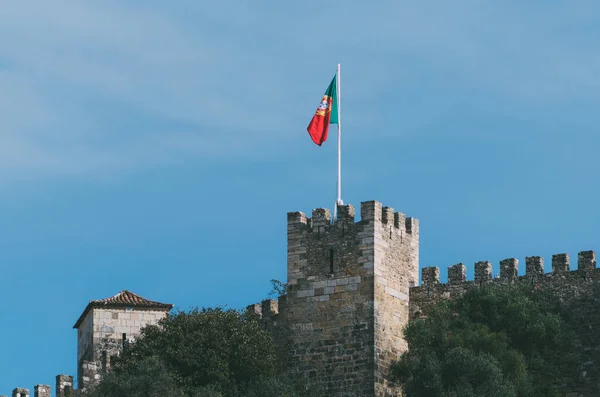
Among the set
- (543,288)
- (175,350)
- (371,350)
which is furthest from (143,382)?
(543,288)

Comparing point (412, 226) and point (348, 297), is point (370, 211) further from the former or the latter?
point (348, 297)

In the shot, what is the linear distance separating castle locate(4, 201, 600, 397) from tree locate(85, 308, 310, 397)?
135 centimetres

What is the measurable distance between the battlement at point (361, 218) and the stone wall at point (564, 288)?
2.32m

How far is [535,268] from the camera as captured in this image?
223ft

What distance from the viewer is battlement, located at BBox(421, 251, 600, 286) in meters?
67.1

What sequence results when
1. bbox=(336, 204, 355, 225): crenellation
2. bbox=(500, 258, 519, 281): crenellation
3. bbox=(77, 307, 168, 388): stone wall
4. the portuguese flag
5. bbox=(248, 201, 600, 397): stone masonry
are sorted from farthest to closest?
bbox=(77, 307, 168, 388): stone wall, the portuguese flag, bbox=(500, 258, 519, 281): crenellation, bbox=(336, 204, 355, 225): crenellation, bbox=(248, 201, 600, 397): stone masonry

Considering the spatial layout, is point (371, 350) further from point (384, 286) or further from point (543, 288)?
point (543, 288)

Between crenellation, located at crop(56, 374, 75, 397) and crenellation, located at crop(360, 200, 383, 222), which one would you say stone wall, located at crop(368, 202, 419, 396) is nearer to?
crenellation, located at crop(360, 200, 383, 222)

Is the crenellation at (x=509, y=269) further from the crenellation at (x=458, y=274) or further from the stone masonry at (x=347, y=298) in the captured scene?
the stone masonry at (x=347, y=298)

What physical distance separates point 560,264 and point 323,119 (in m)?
10.3

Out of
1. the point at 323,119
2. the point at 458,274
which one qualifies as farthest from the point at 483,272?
the point at 323,119

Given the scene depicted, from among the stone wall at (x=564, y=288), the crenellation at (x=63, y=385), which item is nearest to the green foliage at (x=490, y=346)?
the stone wall at (x=564, y=288)

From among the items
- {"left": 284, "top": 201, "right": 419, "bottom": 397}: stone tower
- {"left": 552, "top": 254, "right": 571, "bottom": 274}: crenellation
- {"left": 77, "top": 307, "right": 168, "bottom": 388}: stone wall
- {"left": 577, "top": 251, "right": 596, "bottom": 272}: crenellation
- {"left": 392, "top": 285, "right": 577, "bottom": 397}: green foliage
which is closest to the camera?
{"left": 392, "top": 285, "right": 577, "bottom": 397}: green foliage

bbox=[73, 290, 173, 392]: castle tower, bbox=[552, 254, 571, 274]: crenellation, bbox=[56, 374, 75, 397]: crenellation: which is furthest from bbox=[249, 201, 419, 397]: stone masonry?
bbox=[56, 374, 75, 397]: crenellation
